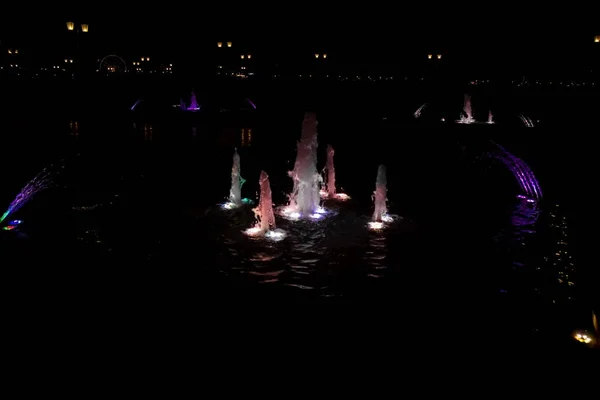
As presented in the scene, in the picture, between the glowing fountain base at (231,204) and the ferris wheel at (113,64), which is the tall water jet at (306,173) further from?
the ferris wheel at (113,64)

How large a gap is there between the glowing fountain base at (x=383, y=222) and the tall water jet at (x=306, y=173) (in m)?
1.52

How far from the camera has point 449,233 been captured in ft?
34.1

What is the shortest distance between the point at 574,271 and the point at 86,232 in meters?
9.08

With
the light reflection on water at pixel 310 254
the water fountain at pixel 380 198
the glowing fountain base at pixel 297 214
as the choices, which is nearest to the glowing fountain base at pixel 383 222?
the water fountain at pixel 380 198

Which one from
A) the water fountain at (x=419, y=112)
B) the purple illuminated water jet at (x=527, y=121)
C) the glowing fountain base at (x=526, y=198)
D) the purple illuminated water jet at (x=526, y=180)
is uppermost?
the water fountain at (x=419, y=112)

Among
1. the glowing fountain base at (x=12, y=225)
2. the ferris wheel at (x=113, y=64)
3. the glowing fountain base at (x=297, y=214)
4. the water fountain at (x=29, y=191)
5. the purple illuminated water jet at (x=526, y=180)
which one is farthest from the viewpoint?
the ferris wheel at (x=113, y=64)

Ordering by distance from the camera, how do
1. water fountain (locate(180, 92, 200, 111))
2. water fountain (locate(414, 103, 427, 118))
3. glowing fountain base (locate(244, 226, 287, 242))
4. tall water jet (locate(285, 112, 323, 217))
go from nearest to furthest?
glowing fountain base (locate(244, 226, 287, 242))
tall water jet (locate(285, 112, 323, 217))
water fountain (locate(414, 103, 427, 118))
water fountain (locate(180, 92, 200, 111))

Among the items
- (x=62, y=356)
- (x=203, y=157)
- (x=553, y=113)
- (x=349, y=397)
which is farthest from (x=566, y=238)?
(x=553, y=113)

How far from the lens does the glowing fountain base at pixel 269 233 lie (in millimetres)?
9772

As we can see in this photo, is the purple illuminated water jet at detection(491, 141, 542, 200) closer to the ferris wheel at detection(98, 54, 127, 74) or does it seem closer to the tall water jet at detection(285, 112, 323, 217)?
the tall water jet at detection(285, 112, 323, 217)

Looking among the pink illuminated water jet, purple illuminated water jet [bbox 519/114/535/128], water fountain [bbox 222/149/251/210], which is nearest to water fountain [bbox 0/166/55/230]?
water fountain [bbox 222/149/251/210]

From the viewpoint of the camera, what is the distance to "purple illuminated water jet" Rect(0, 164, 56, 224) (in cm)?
1080

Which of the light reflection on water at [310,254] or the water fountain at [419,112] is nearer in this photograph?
the light reflection on water at [310,254]

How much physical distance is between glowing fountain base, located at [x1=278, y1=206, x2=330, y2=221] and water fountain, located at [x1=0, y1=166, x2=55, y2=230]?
18.4 ft
